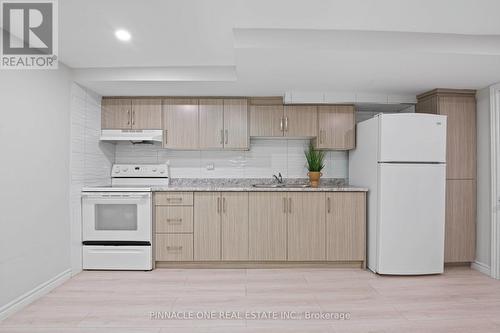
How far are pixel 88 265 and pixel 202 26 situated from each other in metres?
2.80

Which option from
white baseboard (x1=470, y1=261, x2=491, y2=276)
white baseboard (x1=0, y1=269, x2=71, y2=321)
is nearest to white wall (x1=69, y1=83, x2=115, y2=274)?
white baseboard (x1=0, y1=269, x2=71, y2=321)

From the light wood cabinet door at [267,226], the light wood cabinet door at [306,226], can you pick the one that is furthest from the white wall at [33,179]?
the light wood cabinet door at [306,226]

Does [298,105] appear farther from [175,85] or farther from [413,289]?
[413,289]

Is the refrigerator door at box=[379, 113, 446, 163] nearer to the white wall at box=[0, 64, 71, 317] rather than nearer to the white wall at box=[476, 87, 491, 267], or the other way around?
the white wall at box=[476, 87, 491, 267]

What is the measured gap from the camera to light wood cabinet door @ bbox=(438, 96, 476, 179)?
349 cm

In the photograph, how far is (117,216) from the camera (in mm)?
3424

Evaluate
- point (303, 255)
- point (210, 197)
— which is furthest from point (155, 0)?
point (303, 255)

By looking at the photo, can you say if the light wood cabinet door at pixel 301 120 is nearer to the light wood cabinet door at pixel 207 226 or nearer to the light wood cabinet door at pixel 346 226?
the light wood cabinet door at pixel 346 226

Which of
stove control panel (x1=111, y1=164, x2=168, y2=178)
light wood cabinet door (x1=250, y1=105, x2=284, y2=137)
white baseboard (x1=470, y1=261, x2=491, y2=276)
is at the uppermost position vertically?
light wood cabinet door (x1=250, y1=105, x2=284, y2=137)

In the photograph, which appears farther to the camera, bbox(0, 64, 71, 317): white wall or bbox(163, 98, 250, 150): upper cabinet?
bbox(163, 98, 250, 150): upper cabinet

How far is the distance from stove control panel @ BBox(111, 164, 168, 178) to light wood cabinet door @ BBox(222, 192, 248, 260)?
105cm

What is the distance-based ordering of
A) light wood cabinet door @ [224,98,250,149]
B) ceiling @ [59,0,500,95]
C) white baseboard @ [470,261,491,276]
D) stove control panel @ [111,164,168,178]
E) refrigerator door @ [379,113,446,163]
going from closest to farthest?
ceiling @ [59,0,500,95] < refrigerator door @ [379,113,446,163] < white baseboard @ [470,261,491,276] < light wood cabinet door @ [224,98,250,149] < stove control panel @ [111,164,168,178]

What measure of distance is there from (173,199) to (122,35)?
1789 millimetres

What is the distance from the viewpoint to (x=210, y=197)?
3.48 metres
